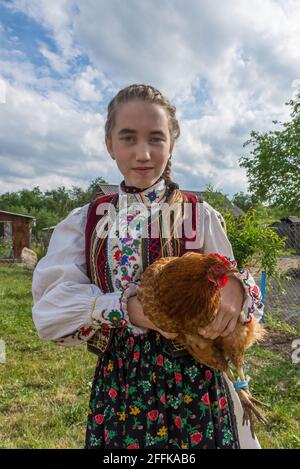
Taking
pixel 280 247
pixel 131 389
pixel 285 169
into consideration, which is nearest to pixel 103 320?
pixel 131 389

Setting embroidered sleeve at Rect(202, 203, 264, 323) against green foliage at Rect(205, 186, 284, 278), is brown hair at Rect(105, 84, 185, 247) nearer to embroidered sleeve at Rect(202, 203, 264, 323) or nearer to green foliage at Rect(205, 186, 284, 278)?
embroidered sleeve at Rect(202, 203, 264, 323)

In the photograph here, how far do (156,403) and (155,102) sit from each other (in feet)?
3.52

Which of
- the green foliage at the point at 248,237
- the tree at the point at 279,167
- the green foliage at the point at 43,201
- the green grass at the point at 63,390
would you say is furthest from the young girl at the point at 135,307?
the green foliage at the point at 43,201

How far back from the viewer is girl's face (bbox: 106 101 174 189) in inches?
52.8

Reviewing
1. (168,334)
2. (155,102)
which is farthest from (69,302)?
(155,102)

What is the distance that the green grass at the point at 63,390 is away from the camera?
113 inches

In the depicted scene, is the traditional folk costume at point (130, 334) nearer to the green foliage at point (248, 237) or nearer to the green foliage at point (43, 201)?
the green foliage at point (248, 237)

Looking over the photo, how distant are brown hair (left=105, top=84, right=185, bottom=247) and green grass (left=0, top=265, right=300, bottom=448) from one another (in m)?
2.20

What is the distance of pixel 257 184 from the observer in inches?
773

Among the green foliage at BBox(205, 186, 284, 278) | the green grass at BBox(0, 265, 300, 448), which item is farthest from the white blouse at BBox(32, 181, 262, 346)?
Result: the green foliage at BBox(205, 186, 284, 278)

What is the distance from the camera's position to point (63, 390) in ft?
12.3

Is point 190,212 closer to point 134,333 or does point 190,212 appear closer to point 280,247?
point 134,333

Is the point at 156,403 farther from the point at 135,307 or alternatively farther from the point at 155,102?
the point at 155,102

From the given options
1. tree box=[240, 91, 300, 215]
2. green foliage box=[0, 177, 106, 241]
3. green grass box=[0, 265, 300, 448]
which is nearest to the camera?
green grass box=[0, 265, 300, 448]
